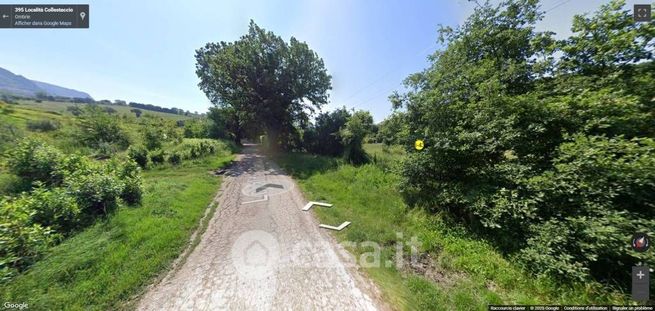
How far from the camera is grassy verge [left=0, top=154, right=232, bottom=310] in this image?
309 centimetres

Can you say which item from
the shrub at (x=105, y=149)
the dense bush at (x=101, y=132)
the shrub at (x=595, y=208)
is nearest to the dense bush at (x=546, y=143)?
the shrub at (x=595, y=208)

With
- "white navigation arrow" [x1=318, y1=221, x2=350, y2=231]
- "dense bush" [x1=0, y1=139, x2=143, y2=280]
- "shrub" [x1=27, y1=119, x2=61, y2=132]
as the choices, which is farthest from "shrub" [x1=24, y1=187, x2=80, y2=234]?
"shrub" [x1=27, y1=119, x2=61, y2=132]

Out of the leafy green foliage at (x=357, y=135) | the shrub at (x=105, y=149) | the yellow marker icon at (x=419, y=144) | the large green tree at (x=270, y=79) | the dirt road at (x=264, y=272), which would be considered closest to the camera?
the dirt road at (x=264, y=272)

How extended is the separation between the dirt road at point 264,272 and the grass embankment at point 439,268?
1.76ft

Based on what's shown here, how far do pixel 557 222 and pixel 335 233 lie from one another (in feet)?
14.4

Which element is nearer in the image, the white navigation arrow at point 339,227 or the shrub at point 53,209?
the shrub at point 53,209

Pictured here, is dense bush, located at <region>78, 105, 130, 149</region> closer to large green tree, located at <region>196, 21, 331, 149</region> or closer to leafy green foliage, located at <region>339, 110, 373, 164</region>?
large green tree, located at <region>196, 21, 331, 149</region>

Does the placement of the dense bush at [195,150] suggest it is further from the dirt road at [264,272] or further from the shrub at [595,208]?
the shrub at [595,208]

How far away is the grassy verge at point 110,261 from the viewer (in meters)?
3.09

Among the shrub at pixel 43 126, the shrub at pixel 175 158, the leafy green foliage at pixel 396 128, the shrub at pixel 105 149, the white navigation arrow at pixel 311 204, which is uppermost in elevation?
the shrub at pixel 43 126

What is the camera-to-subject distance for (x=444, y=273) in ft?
13.4

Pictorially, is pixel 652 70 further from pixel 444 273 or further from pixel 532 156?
pixel 444 273

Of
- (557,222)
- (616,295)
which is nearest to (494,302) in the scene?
(616,295)

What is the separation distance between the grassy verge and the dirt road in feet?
1.39
